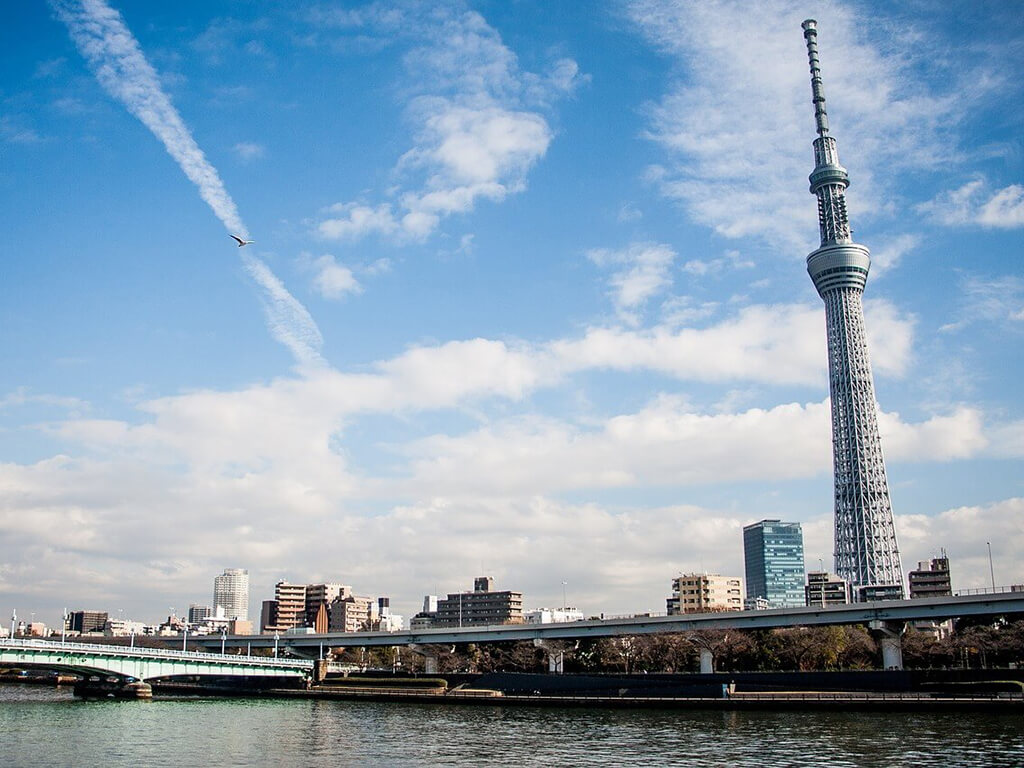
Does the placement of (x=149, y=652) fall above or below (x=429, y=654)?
above

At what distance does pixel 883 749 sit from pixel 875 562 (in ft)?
429

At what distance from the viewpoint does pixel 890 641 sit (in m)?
91.9

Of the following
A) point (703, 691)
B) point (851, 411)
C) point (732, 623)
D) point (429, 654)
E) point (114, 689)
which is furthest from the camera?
point (851, 411)

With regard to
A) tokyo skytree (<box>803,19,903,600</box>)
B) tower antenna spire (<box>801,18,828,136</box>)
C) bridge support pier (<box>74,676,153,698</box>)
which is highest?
tower antenna spire (<box>801,18,828,136</box>)

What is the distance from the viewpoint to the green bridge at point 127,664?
8844 centimetres

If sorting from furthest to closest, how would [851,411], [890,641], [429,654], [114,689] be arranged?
[851,411], [429,654], [114,689], [890,641]

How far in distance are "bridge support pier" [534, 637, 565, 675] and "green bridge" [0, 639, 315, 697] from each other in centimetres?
2785

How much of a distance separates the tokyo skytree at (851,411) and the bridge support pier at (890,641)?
2916 inches

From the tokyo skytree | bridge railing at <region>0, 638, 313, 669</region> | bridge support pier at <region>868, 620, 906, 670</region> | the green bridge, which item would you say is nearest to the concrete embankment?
the green bridge

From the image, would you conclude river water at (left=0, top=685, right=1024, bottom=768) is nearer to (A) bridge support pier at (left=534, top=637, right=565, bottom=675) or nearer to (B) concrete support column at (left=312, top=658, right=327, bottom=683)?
(B) concrete support column at (left=312, top=658, right=327, bottom=683)

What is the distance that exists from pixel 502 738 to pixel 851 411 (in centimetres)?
13762

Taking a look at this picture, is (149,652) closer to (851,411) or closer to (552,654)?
(552,654)

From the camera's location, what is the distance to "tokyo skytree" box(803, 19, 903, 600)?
168 m

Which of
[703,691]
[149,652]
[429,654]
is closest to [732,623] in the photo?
[703,691]
